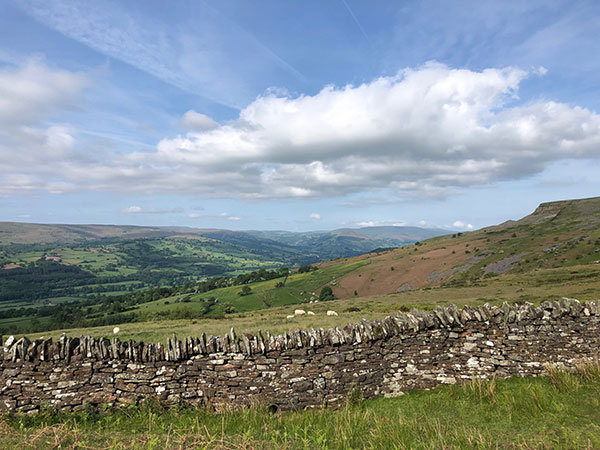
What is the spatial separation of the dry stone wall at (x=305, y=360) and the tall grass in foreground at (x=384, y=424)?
0.41m

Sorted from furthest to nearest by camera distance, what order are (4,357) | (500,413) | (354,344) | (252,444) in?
(354,344)
(4,357)
(500,413)
(252,444)

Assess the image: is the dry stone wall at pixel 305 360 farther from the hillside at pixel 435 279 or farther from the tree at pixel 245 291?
the tree at pixel 245 291

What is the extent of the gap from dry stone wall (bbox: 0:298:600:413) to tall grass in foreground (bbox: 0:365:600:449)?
41 centimetres

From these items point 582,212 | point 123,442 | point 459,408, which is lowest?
point 459,408

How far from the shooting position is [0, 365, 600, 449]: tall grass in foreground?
17.3 ft

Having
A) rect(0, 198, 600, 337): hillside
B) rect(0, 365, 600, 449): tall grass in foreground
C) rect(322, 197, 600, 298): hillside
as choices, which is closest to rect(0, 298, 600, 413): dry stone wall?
rect(0, 365, 600, 449): tall grass in foreground

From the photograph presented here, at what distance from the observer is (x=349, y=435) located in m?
5.84

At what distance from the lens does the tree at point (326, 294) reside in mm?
85125

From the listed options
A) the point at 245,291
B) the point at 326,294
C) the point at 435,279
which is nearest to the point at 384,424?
the point at 435,279

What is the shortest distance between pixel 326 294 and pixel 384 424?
273 feet

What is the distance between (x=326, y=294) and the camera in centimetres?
8794

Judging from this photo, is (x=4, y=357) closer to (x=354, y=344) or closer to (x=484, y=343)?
(x=354, y=344)

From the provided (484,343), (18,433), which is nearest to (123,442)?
(18,433)

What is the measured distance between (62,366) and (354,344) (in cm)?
737
